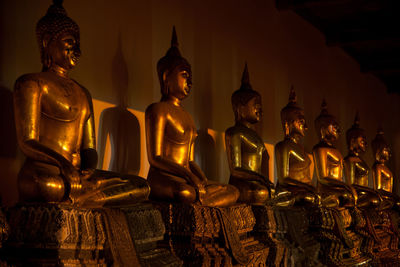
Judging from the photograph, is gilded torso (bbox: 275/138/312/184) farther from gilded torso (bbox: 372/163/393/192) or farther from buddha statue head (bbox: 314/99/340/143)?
gilded torso (bbox: 372/163/393/192)

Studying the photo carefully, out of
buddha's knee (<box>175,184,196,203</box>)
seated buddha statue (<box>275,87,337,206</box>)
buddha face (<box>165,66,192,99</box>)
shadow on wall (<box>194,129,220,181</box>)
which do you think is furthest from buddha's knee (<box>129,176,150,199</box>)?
seated buddha statue (<box>275,87,337,206</box>)

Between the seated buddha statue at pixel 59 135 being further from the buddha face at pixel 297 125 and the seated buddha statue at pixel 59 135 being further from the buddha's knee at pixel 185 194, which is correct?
the buddha face at pixel 297 125

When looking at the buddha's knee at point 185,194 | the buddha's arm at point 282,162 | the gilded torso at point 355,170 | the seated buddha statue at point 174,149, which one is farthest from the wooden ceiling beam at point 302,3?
the buddha's knee at point 185,194

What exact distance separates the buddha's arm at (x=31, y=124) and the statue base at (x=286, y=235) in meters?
1.65

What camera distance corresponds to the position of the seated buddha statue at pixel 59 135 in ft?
7.97

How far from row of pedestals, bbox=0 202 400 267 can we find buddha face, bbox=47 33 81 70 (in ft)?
2.55

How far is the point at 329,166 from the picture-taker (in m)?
5.29

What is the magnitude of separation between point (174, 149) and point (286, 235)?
1.14 meters

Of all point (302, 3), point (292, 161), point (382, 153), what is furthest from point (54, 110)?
point (382, 153)

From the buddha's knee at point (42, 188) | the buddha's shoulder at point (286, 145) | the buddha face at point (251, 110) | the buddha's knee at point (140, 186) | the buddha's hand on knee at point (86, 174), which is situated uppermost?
the buddha face at point (251, 110)

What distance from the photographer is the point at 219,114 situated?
15.6 ft

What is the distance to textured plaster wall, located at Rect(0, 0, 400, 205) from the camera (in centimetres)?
301

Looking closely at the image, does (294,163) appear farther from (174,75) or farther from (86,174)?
(86,174)

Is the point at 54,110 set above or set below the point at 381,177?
below
